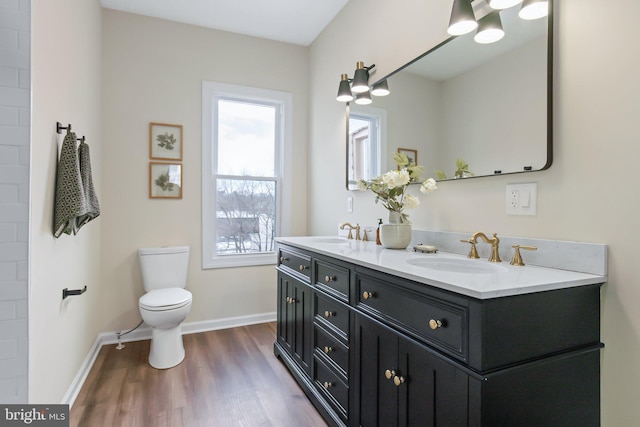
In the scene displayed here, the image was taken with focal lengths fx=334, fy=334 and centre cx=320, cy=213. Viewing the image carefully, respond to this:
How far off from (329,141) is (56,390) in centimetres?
248

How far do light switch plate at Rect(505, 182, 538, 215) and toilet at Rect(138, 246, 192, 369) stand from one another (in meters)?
2.17

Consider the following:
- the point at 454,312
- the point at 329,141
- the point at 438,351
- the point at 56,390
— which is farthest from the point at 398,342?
the point at 329,141

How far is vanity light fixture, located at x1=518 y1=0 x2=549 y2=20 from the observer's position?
4.17 ft

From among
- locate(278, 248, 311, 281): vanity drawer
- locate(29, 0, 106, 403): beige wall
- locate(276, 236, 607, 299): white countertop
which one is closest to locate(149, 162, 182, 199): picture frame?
locate(29, 0, 106, 403): beige wall

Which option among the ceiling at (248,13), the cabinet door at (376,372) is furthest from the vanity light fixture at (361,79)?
the cabinet door at (376,372)

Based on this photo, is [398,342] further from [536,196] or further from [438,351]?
[536,196]

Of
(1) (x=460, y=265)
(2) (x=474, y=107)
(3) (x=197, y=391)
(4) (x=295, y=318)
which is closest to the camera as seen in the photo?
(1) (x=460, y=265)

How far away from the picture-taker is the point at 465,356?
3.16 ft

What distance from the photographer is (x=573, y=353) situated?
1075mm

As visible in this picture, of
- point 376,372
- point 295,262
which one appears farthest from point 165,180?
point 376,372

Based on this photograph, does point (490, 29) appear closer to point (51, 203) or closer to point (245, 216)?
point (51, 203)

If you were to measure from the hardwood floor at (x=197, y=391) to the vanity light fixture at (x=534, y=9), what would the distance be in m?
2.11

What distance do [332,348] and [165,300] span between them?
4.50 ft

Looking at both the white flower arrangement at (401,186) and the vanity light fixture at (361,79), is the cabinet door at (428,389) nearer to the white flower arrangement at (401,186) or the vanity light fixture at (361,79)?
the white flower arrangement at (401,186)
